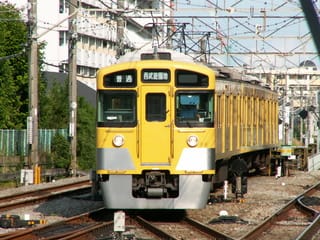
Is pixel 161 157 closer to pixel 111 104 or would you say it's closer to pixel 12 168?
pixel 111 104

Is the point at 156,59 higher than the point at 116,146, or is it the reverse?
the point at 156,59

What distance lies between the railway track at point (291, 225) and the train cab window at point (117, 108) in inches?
103

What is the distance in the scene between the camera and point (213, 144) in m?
12.0

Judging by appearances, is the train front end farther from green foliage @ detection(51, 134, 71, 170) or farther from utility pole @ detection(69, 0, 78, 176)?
green foliage @ detection(51, 134, 71, 170)

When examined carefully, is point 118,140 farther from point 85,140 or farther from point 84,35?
point 84,35

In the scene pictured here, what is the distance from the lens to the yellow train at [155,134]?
11641 millimetres

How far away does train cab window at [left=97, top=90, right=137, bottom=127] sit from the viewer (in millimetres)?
11859

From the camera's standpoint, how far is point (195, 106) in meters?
12.1

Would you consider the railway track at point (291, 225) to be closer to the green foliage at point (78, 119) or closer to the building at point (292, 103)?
the green foliage at point (78, 119)

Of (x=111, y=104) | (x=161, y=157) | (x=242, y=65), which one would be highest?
(x=242, y=65)

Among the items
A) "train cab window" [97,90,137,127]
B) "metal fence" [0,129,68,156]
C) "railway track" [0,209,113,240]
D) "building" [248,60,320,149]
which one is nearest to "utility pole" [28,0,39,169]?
"metal fence" [0,129,68,156]

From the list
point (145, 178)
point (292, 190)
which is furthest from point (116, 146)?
point (292, 190)

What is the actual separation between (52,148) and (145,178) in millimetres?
16246

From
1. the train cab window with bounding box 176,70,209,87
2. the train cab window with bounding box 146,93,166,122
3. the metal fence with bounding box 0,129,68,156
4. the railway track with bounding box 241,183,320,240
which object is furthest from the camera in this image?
the metal fence with bounding box 0,129,68,156
